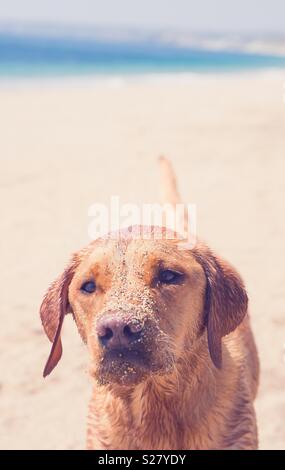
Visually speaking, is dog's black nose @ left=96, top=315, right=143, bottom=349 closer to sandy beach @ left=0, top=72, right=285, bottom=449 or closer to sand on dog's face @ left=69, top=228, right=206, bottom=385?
sand on dog's face @ left=69, top=228, right=206, bottom=385

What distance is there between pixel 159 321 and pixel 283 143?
1168 cm

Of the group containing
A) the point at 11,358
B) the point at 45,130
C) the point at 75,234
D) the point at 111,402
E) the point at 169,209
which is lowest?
the point at 111,402

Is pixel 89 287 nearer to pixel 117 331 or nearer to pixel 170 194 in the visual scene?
pixel 117 331

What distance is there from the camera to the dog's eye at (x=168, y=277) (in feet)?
10.2

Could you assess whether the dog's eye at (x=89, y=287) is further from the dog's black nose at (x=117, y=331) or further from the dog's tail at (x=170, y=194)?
the dog's tail at (x=170, y=194)

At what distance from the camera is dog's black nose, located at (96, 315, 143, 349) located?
2730 millimetres

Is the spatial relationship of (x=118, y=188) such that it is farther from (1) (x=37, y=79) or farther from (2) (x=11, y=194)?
(1) (x=37, y=79)

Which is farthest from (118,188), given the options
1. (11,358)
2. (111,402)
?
(111,402)

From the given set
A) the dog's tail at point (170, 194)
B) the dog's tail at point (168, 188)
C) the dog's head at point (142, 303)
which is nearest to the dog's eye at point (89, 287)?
the dog's head at point (142, 303)

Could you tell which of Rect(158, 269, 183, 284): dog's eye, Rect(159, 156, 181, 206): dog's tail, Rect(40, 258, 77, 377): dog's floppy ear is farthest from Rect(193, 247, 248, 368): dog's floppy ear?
Rect(159, 156, 181, 206): dog's tail

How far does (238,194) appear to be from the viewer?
34.5ft

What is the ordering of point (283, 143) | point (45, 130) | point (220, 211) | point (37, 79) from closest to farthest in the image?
point (220, 211) < point (283, 143) < point (45, 130) < point (37, 79)

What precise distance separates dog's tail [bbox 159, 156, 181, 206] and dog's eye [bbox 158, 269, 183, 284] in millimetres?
1886

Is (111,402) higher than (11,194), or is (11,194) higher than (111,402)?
(11,194)
